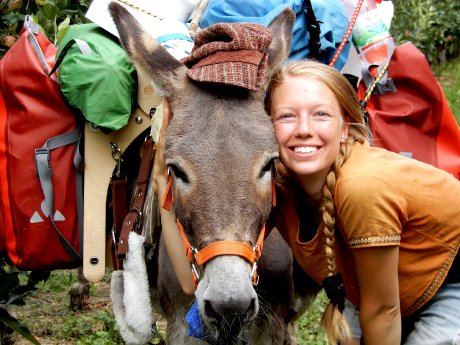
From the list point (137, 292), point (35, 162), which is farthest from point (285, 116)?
point (35, 162)

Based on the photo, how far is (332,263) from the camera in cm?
282

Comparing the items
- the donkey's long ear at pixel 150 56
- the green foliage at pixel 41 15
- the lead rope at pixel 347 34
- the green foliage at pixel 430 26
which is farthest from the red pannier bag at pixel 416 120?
the green foliage at pixel 430 26

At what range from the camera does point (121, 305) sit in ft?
11.7

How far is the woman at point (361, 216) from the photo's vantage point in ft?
8.80

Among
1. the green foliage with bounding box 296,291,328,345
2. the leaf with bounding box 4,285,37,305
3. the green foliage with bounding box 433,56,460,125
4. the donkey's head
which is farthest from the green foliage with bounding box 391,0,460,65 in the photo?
the donkey's head

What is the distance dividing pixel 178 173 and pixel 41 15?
239 centimetres

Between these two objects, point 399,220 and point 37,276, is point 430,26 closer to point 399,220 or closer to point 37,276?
point 37,276

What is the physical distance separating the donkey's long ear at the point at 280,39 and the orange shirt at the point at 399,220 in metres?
0.49

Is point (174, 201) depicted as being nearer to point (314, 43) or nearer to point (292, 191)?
point (292, 191)

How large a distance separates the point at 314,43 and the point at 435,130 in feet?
2.36

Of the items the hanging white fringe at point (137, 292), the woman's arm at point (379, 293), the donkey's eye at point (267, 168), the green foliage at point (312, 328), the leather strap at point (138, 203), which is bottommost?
the green foliage at point (312, 328)

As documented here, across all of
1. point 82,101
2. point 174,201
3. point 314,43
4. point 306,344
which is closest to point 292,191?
point 174,201

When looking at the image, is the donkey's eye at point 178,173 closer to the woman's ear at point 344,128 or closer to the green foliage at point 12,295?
the woman's ear at point 344,128

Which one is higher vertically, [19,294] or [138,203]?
[138,203]
